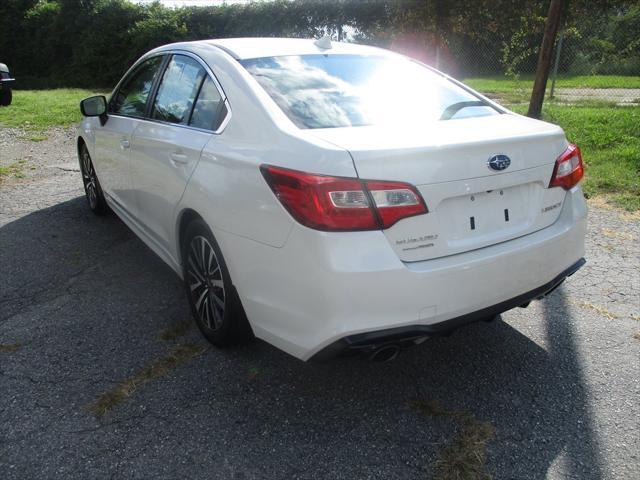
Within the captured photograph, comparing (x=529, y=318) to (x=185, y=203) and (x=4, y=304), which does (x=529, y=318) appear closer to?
(x=185, y=203)

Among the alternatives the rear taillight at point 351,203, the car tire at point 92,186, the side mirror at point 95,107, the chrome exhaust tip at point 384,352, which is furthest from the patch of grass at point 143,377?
the car tire at point 92,186

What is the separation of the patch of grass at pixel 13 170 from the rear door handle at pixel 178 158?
481cm

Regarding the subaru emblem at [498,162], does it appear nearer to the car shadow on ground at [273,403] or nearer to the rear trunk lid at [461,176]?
the rear trunk lid at [461,176]

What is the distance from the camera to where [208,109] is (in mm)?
3027

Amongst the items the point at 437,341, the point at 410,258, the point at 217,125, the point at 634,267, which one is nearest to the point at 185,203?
the point at 217,125

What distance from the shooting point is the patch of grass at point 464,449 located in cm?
221

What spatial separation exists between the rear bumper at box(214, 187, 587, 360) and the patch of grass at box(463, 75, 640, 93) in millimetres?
13877

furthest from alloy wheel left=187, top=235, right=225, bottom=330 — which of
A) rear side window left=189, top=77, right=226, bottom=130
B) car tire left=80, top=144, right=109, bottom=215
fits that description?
car tire left=80, top=144, right=109, bottom=215

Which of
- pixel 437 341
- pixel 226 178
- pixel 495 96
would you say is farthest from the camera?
pixel 495 96

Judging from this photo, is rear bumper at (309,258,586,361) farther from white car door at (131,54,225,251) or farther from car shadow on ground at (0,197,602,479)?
white car door at (131,54,225,251)

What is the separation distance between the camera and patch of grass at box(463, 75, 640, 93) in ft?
49.1

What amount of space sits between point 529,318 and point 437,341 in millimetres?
649

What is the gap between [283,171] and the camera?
2.30 meters

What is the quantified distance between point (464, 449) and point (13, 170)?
7013 millimetres
